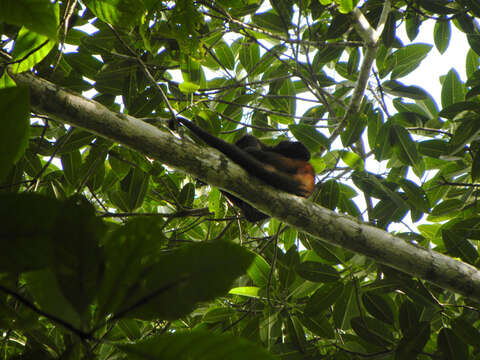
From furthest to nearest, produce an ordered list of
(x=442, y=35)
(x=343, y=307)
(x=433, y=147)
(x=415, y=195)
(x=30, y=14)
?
(x=442, y=35), (x=433, y=147), (x=415, y=195), (x=343, y=307), (x=30, y=14)

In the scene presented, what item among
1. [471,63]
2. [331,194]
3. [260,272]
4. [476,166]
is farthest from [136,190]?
[471,63]

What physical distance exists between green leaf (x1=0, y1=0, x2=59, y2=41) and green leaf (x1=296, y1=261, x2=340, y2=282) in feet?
7.07

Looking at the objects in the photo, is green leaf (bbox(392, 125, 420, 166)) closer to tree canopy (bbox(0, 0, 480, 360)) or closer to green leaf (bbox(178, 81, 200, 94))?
tree canopy (bbox(0, 0, 480, 360))

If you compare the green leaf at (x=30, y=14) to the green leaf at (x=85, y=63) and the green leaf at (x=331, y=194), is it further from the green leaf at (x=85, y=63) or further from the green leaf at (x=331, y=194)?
the green leaf at (x=331, y=194)

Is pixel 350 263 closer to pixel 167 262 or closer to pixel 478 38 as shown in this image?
pixel 478 38

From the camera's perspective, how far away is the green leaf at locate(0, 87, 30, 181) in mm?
770

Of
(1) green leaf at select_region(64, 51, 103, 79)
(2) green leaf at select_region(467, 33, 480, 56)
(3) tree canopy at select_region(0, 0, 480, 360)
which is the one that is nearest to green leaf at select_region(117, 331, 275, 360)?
(3) tree canopy at select_region(0, 0, 480, 360)

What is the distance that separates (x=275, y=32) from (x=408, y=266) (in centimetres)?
243

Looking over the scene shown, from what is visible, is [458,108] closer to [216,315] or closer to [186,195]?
[186,195]

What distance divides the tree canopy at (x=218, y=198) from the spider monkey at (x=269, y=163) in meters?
0.12

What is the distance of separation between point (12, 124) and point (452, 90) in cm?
367

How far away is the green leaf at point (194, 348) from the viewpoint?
2.35 ft

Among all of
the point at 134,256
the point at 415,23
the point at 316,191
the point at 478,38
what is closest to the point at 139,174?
the point at 316,191

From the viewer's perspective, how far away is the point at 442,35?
3811 mm
